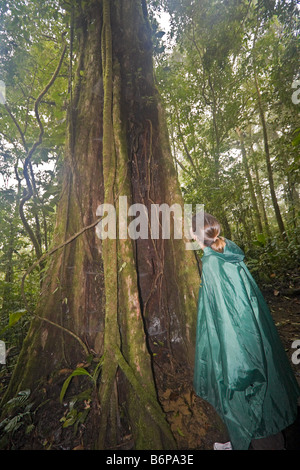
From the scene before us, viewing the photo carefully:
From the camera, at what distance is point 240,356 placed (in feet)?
4.81

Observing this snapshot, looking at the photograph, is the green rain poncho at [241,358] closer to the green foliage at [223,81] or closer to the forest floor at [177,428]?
the forest floor at [177,428]

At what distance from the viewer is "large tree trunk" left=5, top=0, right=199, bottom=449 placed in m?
1.66

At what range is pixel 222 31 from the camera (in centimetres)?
570

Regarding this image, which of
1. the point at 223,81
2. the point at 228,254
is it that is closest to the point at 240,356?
the point at 228,254

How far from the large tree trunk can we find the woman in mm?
479

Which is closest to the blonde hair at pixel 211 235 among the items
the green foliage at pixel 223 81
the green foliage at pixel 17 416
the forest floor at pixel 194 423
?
the forest floor at pixel 194 423

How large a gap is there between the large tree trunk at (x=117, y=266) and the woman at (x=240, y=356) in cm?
48

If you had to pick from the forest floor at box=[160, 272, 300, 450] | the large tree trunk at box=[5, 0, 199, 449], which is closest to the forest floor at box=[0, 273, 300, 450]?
the forest floor at box=[160, 272, 300, 450]

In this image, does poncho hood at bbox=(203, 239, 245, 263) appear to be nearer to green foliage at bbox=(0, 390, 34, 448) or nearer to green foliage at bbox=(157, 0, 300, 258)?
green foliage at bbox=(0, 390, 34, 448)

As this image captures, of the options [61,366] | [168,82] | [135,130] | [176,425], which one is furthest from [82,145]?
[168,82]

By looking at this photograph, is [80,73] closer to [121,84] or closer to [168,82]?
[121,84]

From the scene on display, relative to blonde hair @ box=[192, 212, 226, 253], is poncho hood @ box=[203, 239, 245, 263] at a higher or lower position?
lower

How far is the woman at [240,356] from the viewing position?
1455 millimetres
